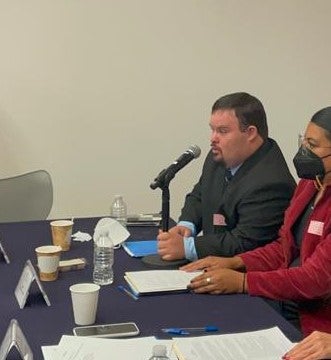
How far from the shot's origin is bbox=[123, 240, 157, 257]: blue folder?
260 cm

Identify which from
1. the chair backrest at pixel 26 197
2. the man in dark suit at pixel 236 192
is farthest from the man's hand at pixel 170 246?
the chair backrest at pixel 26 197

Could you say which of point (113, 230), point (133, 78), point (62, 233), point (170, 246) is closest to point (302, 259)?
point (170, 246)

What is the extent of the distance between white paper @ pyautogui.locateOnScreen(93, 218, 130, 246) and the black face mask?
Answer: 0.78 m

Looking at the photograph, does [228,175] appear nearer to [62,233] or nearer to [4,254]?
[62,233]

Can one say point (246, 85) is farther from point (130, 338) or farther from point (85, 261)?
point (130, 338)

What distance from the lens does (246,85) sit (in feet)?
14.9

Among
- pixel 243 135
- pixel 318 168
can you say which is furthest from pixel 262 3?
pixel 318 168

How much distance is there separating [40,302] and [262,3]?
120 inches

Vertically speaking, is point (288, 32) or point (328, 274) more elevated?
point (288, 32)

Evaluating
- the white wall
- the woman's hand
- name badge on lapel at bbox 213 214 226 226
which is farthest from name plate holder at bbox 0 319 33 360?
the white wall

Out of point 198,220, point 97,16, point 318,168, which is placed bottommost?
point 198,220

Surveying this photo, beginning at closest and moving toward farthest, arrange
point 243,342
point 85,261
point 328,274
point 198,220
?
1. point 243,342
2. point 328,274
3. point 85,261
4. point 198,220

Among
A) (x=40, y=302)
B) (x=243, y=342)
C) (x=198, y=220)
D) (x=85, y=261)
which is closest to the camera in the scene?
(x=243, y=342)

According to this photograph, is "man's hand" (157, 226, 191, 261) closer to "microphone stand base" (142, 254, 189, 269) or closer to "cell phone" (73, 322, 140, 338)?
"microphone stand base" (142, 254, 189, 269)
